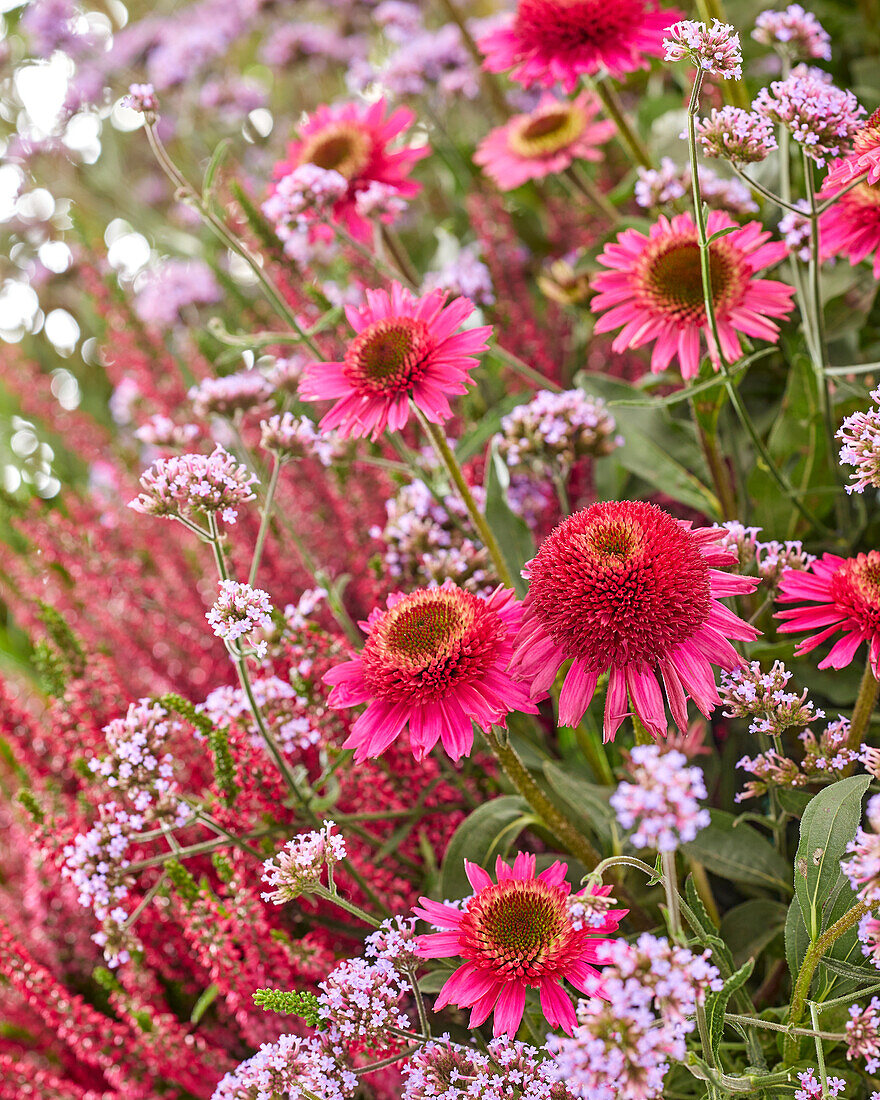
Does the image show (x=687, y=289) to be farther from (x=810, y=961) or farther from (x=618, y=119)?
(x=810, y=961)

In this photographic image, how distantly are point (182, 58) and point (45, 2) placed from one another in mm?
395

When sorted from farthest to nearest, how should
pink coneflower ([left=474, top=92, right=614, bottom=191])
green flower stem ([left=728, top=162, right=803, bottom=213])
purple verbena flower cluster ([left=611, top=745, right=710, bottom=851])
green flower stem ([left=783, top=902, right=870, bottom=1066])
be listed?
1. pink coneflower ([left=474, top=92, right=614, bottom=191])
2. green flower stem ([left=728, top=162, right=803, bottom=213])
3. green flower stem ([left=783, top=902, right=870, bottom=1066])
4. purple verbena flower cluster ([left=611, top=745, right=710, bottom=851])

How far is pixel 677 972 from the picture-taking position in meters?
0.39

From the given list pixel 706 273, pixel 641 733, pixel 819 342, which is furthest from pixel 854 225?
pixel 641 733

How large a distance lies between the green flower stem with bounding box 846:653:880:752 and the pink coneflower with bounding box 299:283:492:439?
34 centimetres

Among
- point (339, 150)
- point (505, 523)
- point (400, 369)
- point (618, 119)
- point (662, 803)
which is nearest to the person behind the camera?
point (662, 803)

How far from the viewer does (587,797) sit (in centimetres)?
77

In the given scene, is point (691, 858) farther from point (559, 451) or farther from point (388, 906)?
point (559, 451)

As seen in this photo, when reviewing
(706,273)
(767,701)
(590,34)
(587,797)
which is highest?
(590,34)

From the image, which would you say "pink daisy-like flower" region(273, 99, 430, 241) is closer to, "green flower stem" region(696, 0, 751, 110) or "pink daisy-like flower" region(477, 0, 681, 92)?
"pink daisy-like flower" region(477, 0, 681, 92)

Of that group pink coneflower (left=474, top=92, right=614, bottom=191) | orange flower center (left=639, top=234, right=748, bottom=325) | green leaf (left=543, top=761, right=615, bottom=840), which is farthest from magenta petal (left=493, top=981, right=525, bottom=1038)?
pink coneflower (left=474, top=92, right=614, bottom=191)

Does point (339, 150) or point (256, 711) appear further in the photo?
point (339, 150)

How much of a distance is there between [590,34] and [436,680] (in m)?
0.68

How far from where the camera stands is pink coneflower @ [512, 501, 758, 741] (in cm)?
55
